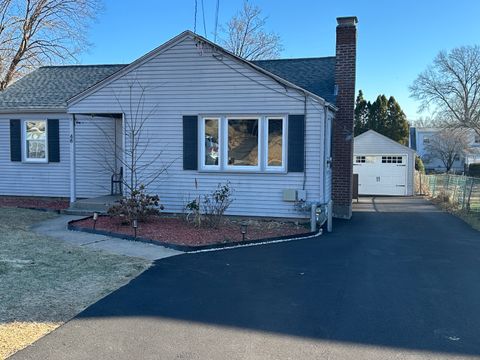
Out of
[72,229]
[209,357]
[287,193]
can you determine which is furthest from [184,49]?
[209,357]

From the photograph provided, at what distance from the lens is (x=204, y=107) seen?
12125 millimetres

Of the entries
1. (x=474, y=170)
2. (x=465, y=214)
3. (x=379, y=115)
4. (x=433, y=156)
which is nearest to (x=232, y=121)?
(x=465, y=214)

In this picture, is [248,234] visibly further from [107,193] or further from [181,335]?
[107,193]

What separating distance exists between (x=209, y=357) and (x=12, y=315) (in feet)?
7.89

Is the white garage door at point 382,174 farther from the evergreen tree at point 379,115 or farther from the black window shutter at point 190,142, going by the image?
the black window shutter at point 190,142

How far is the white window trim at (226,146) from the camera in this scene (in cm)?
1178

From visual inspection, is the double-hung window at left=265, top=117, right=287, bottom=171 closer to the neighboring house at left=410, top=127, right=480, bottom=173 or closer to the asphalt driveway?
the asphalt driveway

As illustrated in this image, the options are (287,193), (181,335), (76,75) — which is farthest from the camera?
(76,75)

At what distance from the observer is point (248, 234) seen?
1031 cm

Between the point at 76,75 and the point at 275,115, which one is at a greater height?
the point at 76,75

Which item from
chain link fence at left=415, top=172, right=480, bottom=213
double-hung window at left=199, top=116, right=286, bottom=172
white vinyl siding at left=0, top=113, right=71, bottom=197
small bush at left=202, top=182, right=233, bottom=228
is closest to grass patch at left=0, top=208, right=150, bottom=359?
small bush at left=202, top=182, right=233, bottom=228

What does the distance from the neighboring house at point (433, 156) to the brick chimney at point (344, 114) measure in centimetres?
4229

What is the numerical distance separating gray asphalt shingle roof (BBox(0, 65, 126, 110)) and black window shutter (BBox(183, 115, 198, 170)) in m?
4.97

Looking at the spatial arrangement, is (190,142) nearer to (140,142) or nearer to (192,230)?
(140,142)
